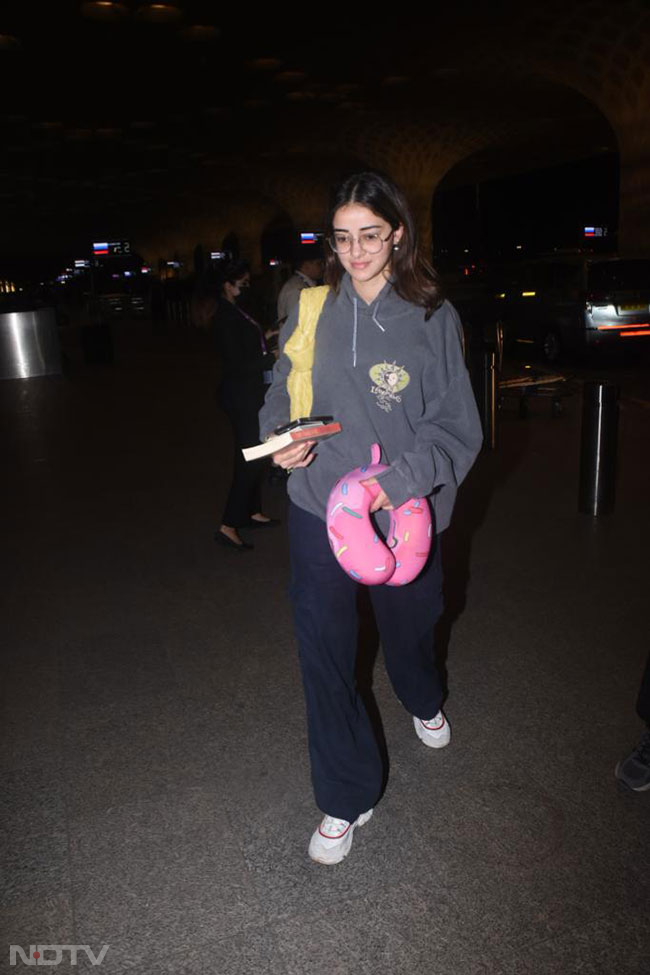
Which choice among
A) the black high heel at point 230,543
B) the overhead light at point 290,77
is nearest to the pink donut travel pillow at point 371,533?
the black high heel at point 230,543

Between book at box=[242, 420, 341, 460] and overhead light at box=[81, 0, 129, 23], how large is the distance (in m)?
13.3

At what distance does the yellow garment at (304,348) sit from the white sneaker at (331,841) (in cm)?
130

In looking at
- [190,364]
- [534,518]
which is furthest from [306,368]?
[190,364]

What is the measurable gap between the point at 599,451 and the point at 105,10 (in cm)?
1162

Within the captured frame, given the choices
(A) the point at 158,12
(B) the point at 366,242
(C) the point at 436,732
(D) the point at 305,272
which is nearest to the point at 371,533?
(B) the point at 366,242

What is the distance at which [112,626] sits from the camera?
4.31 meters

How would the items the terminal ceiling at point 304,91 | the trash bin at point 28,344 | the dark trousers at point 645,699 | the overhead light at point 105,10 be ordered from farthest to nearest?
the trash bin at point 28,344 < the terminal ceiling at point 304,91 < the overhead light at point 105,10 < the dark trousers at point 645,699

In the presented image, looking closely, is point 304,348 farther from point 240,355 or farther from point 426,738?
point 240,355

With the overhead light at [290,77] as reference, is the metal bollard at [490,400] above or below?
below

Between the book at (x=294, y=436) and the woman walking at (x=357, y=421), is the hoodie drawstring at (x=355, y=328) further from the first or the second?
the book at (x=294, y=436)

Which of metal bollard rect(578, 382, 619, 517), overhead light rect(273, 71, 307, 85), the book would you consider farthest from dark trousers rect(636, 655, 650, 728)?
overhead light rect(273, 71, 307, 85)

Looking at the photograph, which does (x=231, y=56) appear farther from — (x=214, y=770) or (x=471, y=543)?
(x=214, y=770)

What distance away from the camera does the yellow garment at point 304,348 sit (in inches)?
93.0

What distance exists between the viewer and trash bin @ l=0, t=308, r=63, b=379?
15961mm
